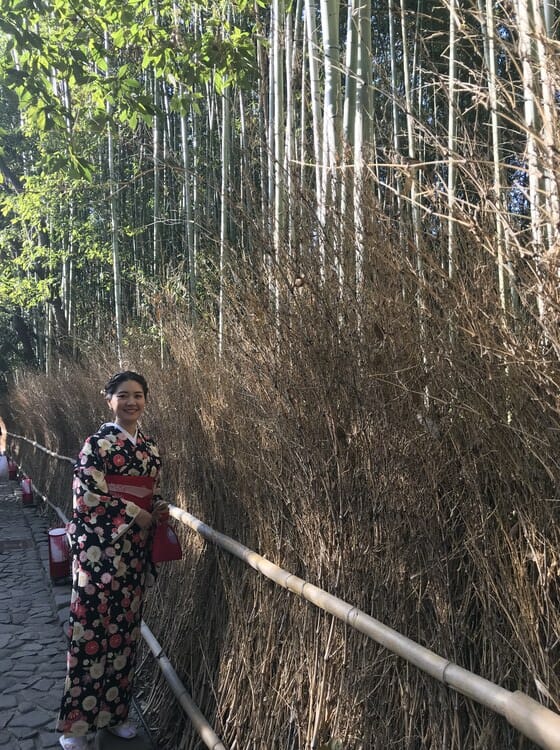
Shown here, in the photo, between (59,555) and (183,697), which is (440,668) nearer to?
(183,697)

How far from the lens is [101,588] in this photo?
3014 mm

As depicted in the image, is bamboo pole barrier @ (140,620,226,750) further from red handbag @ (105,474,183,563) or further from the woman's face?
the woman's face

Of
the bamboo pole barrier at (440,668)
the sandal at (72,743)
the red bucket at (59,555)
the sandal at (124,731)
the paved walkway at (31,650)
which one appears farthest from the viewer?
the red bucket at (59,555)

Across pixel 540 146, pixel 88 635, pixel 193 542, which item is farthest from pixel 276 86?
pixel 540 146

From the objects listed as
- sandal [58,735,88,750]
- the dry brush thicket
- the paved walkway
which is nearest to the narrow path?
the paved walkway

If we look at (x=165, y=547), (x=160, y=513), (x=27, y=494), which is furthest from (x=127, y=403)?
(x=27, y=494)

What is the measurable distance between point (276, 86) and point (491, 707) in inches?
149

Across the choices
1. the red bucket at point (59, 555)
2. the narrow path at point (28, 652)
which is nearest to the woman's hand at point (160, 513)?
the narrow path at point (28, 652)

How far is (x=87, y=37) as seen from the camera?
4.78m

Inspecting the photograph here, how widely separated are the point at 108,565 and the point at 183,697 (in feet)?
2.05

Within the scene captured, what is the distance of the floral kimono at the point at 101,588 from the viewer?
9.76ft

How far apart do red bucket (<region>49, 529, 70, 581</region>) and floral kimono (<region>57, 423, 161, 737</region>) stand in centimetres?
282

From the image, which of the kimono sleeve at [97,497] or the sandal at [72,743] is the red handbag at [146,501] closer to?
the kimono sleeve at [97,497]

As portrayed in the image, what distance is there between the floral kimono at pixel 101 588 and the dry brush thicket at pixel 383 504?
340mm
